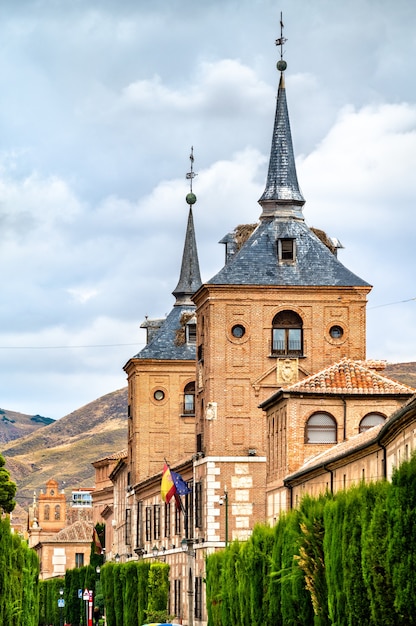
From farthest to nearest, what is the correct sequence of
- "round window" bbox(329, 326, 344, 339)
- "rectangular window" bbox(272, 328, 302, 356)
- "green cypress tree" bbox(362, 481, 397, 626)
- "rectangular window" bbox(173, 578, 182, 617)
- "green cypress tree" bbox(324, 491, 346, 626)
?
"rectangular window" bbox(173, 578, 182, 617)
"round window" bbox(329, 326, 344, 339)
"rectangular window" bbox(272, 328, 302, 356)
"green cypress tree" bbox(324, 491, 346, 626)
"green cypress tree" bbox(362, 481, 397, 626)

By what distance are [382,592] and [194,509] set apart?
172ft

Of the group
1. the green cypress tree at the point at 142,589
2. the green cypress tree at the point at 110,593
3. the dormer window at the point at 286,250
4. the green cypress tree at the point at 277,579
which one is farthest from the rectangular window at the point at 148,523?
the green cypress tree at the point at 277,579

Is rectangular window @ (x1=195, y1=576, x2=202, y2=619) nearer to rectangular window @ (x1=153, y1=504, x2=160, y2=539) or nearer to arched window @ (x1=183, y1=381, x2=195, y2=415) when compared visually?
rectangular window @ (x1=153, y1=504, x2=160, y2=539)

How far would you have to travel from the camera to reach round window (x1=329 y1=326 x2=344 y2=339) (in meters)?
88.6

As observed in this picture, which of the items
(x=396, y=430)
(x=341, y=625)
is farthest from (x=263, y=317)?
(x=341, y=625)

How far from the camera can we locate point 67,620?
166 metres

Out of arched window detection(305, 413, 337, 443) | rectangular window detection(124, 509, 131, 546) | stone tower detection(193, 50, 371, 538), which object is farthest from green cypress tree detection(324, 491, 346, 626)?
rectangular window detection(124, 509, 131, 546)

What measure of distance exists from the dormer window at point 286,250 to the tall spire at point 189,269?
2941 cm

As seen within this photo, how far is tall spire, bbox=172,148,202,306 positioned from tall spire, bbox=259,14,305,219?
26.0 metres

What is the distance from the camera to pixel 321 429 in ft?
257

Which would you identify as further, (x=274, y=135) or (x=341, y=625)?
(x=274, y=135)

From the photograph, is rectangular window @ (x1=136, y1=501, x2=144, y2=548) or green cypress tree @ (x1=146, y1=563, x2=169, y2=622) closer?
green cypress tree @ (x1=146, y1=563, x2=169, y2=622)

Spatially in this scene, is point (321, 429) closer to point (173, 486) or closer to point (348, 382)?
point (348, 382)

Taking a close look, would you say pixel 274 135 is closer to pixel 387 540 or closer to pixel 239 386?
pixel 239 386
